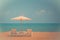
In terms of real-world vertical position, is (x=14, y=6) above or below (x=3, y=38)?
above

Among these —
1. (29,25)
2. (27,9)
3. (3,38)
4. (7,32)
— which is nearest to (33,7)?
(27,9)

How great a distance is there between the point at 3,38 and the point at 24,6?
64 centimetres

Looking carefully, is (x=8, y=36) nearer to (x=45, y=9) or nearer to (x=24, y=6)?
(x=24, y=6)

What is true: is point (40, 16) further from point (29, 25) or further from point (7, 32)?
point (7, 32)

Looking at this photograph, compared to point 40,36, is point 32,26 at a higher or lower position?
higher

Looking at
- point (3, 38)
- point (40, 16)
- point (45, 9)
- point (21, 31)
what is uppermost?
point (45, 9)

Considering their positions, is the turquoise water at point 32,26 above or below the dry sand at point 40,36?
above

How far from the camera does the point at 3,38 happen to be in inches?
69.3

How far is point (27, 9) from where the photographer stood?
1.79 meters

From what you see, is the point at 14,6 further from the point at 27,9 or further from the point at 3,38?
the point at 3,38

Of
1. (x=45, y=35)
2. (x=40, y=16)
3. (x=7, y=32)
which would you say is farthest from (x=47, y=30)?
(x=7, y=32)

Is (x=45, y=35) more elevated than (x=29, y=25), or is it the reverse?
(x=29, y=25)

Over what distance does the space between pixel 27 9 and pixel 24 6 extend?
7 centimetres

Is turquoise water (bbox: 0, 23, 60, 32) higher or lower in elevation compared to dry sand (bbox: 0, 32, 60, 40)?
higher
